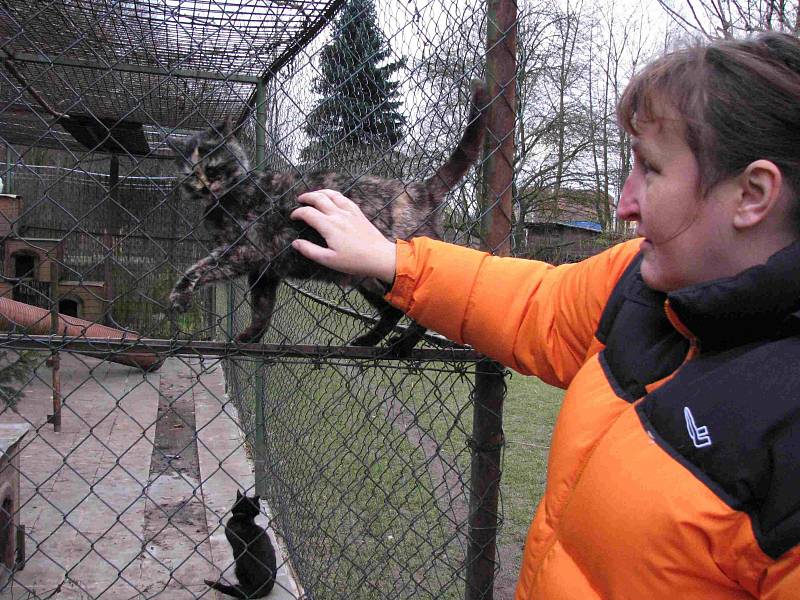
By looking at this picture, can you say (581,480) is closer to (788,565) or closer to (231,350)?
(788,565)

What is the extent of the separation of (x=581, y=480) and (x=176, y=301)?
1.82 meters

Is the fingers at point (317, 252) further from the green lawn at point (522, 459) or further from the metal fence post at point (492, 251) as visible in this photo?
the green lawn at point (522, 459)

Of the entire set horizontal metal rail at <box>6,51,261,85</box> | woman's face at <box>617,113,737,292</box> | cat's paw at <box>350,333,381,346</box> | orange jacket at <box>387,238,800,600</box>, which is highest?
horizontal metal rail at <box>6,51,261,85</box>

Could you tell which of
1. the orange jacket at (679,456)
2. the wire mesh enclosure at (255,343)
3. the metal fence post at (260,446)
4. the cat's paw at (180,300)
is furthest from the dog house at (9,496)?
the orange jacket at (679,456)

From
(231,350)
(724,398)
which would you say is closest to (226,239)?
(231,350)

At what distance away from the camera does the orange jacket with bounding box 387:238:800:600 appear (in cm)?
90

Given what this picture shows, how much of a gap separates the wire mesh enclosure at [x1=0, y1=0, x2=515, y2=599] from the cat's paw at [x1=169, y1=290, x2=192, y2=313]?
21 mm

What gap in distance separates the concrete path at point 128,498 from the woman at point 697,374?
51.7 inches

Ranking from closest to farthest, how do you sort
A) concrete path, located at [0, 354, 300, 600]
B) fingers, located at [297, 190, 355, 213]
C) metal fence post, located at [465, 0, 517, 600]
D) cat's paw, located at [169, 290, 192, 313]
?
fingers, located at [297, 190, 355, 213], metal fence post, located at [465, 0, 517, 600], cat's paw, located at [169, 290, 192, 313], concrete path, located at [0, 354, 300, 600]

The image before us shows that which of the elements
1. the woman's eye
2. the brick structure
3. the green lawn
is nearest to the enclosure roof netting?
the woman's eye

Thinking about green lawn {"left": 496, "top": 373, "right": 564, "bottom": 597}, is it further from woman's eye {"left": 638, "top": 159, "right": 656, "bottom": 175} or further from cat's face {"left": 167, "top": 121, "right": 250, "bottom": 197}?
woman's eye {"left": 638, "top": 159, "right": 656, "bottom": 175}

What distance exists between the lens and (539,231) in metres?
7.61

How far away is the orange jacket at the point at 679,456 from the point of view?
Result: 35.3 inches

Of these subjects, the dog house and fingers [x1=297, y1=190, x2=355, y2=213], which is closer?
fingers [x1=297, y1=190, x2=355, y2=213]
